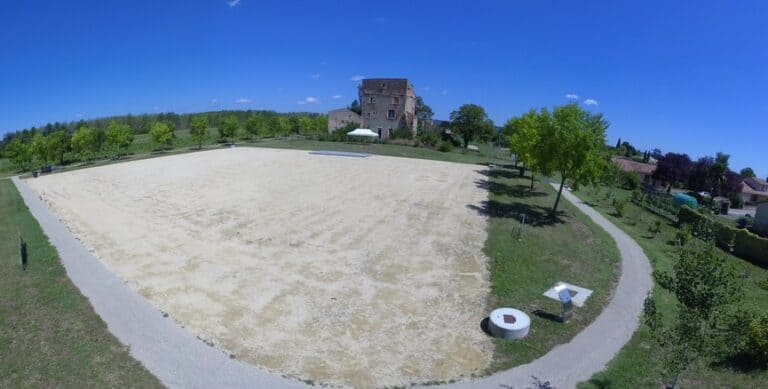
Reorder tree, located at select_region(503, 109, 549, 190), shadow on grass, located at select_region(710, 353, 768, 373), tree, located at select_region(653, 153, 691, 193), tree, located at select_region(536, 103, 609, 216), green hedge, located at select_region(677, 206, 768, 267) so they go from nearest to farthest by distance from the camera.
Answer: shadow on grass, located at select_region(710, 353, 768, 373) < green hedge, located at select_region(677, 206, 768, 267) < tree, located at select_region(536, 103, 609, 216) < tree, located at select_region(503, 109, 549, 190) < tree, located at select_region(653, 153, 691, 193)

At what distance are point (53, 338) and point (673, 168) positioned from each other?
201 ft

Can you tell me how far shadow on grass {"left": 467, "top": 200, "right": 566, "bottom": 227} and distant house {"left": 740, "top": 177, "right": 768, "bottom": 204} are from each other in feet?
138

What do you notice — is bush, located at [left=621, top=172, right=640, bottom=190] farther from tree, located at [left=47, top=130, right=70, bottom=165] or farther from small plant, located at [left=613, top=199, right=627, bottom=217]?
tree, located at [left=47, top=130, right=70, bottom=165]

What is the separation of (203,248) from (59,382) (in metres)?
7.99

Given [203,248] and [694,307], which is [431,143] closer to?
[203,248]

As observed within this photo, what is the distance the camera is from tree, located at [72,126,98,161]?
40.3 m

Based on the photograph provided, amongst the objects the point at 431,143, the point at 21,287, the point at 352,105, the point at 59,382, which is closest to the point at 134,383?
the point at 59,382

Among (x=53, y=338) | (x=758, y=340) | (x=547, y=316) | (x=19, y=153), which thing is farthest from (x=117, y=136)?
(x=758, y=340)

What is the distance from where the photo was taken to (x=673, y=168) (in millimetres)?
49906

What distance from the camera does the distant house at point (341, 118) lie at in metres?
68.6

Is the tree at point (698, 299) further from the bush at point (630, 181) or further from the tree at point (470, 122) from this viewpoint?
the tree at point (470, 122)

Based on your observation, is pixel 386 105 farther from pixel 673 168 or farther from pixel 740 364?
pixel 740 364

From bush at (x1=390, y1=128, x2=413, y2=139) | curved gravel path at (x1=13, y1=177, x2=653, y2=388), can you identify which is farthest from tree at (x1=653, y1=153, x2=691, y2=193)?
curved gravel path at (x1=13, y1=177, x2=653, y2=388)

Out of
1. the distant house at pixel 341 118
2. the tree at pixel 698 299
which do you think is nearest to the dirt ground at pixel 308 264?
the tree at pixel 698 299
